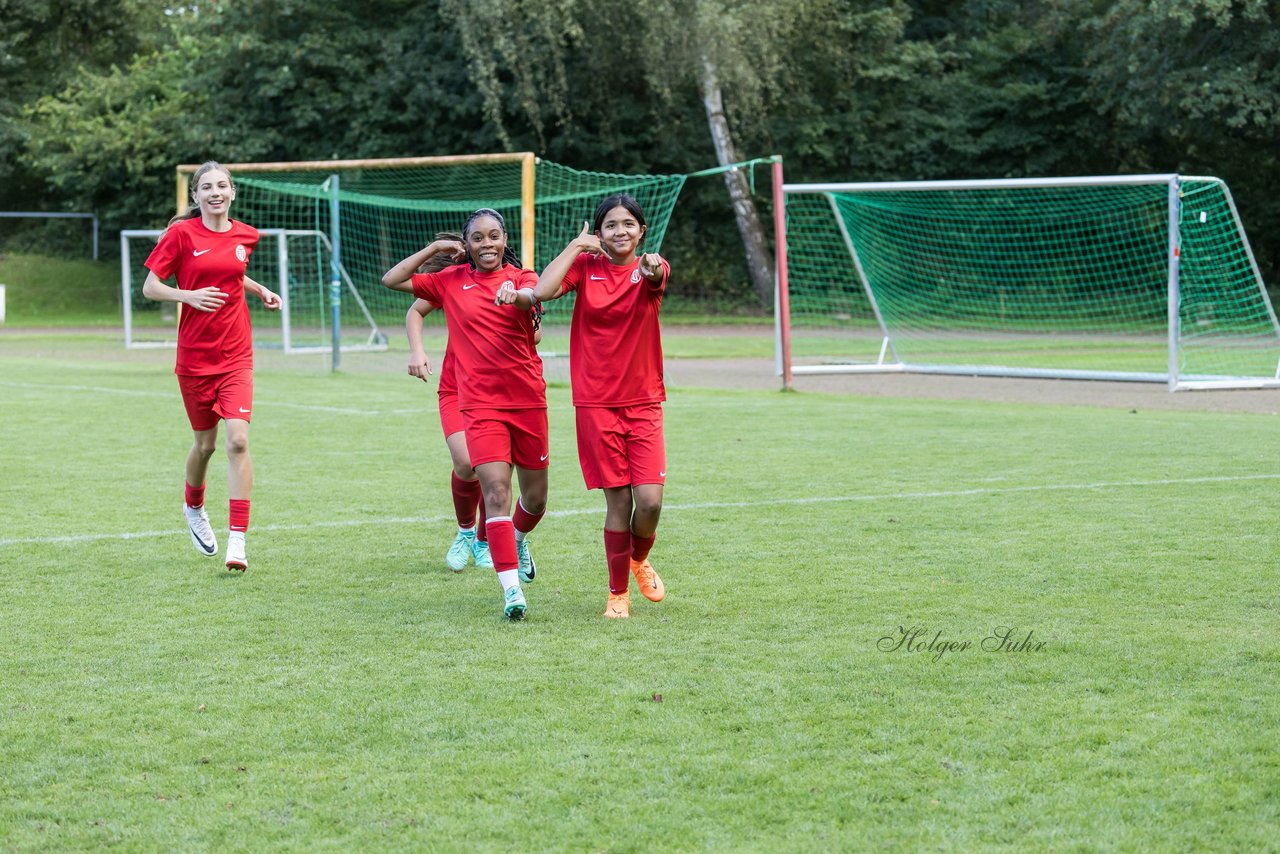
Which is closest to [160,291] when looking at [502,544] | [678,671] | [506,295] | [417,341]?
[417,341]

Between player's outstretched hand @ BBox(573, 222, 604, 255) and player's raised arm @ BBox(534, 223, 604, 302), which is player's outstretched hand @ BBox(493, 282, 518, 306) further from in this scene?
player's outstretched hand @ BBox(573, 222, 604, 255)

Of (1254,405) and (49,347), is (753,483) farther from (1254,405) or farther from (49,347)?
(49,347)

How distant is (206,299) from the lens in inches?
270

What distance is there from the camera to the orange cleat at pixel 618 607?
5.90m

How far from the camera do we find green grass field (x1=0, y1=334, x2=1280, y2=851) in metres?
3.72

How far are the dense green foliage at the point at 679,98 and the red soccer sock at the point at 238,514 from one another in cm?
2503

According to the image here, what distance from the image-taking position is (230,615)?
19.5 ft

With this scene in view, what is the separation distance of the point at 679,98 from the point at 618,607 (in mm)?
32630

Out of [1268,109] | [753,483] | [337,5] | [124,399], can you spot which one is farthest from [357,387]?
[337,5]

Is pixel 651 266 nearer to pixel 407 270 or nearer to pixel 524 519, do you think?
pixel 407 270

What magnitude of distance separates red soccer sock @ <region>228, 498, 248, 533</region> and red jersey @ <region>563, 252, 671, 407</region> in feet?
6.35

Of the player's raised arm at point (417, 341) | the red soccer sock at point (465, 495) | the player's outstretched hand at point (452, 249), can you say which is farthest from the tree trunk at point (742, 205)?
the player's outstretched hand at point (452, 249)

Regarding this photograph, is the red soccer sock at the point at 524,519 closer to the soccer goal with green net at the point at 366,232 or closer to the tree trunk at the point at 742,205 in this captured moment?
the soccer goal with green net at the point at 366,232

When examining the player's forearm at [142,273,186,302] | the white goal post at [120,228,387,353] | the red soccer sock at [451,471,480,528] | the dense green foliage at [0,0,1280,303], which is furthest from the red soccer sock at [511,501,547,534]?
the dense green foliage at [0,0,1280,303]
